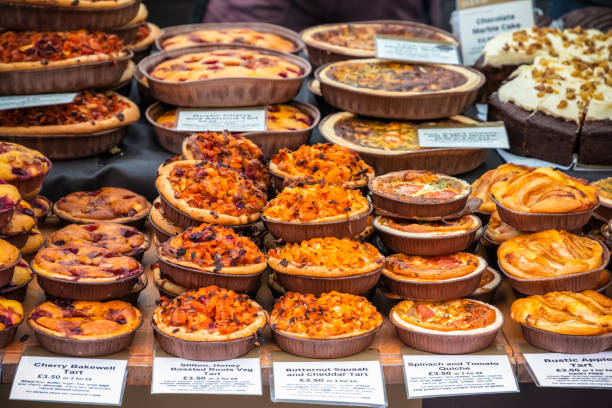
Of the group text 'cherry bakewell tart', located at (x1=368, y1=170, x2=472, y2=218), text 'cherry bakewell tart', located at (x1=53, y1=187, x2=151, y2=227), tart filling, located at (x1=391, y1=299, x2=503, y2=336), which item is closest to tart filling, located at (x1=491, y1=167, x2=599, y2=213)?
text 'cherry bakewell tart', located at (x1=368, y1=170, x2=472, y2=218)

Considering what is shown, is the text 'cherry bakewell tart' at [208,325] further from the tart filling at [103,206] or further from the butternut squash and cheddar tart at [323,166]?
the tart filling at [103,206]

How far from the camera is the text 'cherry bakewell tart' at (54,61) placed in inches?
112

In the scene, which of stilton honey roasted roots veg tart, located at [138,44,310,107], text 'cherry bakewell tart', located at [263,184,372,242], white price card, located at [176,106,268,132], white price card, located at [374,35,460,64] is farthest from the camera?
white price card, located at [374,35,460,64]

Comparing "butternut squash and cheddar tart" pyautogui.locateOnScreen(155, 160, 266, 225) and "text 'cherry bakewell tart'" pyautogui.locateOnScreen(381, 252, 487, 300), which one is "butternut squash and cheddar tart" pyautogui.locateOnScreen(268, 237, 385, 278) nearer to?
"text 'cherry bakewell tart'" pyautogui.locateOnScreen(381, 252, 487, 300)

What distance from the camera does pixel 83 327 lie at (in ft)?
6.27

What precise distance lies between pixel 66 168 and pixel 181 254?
1.18 meters

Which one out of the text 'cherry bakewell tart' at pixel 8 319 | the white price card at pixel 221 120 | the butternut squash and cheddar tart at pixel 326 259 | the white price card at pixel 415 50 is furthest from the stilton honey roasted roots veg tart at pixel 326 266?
the white price card at pixel 415 50

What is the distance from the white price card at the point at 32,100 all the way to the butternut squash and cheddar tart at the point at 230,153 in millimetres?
710

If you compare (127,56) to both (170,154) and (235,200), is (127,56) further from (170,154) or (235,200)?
(235,200)

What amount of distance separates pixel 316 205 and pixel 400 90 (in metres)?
1.27

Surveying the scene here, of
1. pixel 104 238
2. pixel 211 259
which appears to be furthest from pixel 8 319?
pixel 211 259

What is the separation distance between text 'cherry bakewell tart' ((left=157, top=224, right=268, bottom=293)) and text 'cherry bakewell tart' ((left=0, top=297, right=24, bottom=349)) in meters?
0.43

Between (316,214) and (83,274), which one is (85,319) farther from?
(316,214)

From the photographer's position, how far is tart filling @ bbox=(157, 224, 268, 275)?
1.98 m
